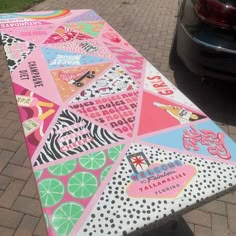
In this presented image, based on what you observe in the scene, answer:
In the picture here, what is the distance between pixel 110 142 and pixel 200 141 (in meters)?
0.54

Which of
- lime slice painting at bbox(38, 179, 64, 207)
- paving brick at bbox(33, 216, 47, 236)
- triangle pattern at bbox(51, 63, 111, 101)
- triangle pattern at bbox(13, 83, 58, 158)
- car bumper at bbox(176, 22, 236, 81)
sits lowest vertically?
paving brick at bbox(33, 216, 47, 236)

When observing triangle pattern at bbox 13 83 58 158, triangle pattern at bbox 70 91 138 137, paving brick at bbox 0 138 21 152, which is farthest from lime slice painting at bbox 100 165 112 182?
paving brick at bbox 0 138 21 152

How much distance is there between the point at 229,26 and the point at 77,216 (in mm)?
2690

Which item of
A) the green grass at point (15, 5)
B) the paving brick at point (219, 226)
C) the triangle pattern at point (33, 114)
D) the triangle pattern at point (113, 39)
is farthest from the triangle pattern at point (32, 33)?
the green grass at point (15, 5)

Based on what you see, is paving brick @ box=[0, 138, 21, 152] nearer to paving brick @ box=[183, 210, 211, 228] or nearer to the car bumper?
paving brick @ box=[183, 210, 211, 228]

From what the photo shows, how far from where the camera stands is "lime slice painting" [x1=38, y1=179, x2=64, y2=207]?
1436 mm

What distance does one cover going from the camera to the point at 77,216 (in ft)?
4.54

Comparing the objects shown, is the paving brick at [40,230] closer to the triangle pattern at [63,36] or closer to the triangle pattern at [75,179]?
the triangle pattern at [75,179]

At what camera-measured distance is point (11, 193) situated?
2.79m

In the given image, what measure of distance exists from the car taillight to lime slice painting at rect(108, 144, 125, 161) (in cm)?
216

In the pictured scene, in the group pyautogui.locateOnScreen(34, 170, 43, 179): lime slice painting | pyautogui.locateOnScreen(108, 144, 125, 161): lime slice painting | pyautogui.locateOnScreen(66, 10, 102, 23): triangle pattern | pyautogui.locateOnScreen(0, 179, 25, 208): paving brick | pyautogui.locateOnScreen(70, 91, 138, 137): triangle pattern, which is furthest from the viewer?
pyautogui.locateOnScreen(66, 10, 102, 23): triangle pattern

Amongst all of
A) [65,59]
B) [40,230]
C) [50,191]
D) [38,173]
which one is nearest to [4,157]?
[40,230]

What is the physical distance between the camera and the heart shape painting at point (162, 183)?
1.51 m

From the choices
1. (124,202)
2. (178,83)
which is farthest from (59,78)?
(178,83)
